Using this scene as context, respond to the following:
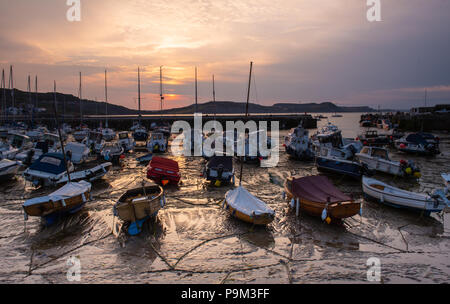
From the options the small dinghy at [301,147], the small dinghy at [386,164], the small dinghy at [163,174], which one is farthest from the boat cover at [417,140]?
the small dinghy at [163,174]

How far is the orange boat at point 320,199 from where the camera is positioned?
1194 cm

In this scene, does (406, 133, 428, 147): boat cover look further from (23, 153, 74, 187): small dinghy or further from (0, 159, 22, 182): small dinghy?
(0, 159, 22, 182): small dinghy

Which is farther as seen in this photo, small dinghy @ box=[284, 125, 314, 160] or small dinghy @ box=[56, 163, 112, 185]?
small dinghy @ box=[284, 125, 314, 160]

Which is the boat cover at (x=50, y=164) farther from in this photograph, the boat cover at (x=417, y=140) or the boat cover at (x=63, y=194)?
the boat cover at (x=417, y=140)

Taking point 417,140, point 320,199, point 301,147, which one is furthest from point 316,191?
Result: point 417,140

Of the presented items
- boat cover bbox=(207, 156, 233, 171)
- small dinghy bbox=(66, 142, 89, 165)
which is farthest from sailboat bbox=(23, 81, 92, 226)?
small dinghy bbox=(66, 142, 89, 165)

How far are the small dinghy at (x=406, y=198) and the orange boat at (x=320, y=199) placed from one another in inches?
120

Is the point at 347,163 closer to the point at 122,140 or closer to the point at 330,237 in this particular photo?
the point at 330,237

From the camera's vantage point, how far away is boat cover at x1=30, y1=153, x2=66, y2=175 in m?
18.5

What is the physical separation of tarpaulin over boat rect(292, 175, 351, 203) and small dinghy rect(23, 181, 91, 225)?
1054 cm

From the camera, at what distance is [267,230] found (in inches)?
471

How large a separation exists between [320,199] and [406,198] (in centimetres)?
471

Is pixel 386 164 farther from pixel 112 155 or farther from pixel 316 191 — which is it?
pixel 112 155
